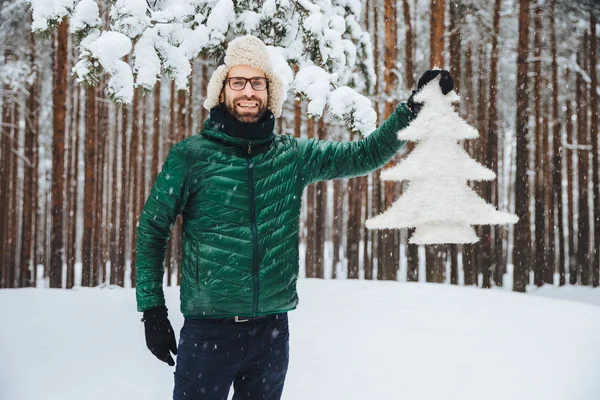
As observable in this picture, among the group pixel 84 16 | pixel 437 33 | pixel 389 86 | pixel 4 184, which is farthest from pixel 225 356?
pixel 4 184

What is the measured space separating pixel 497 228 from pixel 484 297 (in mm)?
4067

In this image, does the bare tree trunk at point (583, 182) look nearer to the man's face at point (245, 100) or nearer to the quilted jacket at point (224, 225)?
the quilted jacket at point (224, 225)

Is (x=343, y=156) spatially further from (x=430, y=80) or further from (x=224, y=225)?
(x=224, y=225)

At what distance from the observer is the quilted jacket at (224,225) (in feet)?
7.31

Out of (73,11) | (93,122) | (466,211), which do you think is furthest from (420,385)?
(93,122)

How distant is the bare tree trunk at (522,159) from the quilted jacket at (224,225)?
311 inches

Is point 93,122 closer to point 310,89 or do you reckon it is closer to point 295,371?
point 310,89

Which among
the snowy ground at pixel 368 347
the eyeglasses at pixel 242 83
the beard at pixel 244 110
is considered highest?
the eyeglasses at pixel 242 83

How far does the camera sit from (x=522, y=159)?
30.5 ft

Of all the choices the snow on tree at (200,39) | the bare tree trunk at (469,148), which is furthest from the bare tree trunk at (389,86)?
the snow on tree at (200,39)

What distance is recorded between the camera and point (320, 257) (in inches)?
408

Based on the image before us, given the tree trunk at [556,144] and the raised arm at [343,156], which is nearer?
the raised arm at [343,156]

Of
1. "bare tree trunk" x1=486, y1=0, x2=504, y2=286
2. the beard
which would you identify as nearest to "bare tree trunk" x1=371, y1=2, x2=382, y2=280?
"bare tree trunk" x1=486, y1=0, x2=504, y2=286

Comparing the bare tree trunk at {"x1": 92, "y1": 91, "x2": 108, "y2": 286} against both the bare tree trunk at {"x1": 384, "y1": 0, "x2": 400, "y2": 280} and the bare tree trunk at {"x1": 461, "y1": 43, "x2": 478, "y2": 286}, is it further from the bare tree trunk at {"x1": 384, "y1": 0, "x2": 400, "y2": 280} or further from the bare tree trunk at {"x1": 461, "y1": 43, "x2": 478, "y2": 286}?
the bare tree trunk at {"x1": 461, "y1": 43, "x2": 478, "y2": 286}
